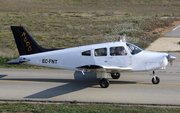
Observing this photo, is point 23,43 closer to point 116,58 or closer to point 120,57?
point 116,58

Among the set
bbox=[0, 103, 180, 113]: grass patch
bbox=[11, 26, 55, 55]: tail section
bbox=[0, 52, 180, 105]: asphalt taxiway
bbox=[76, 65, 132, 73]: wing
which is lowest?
bbox=[0, 103, 180, 113]: grass patch

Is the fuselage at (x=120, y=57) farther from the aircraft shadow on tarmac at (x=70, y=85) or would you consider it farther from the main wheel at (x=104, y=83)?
the aircraft shadow on tarmac at (x=70, y=85)

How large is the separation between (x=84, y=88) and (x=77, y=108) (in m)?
2.96

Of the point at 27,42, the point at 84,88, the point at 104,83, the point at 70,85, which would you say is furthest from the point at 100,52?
the point at 27,42

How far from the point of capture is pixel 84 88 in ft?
37.1

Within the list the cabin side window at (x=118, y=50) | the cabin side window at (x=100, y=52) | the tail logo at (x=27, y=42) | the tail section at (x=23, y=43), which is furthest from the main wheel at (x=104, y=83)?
the tail logo at (x=27, y=42)

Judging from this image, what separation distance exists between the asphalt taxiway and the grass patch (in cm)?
81

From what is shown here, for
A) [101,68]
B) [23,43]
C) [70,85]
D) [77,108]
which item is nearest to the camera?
[77,108]

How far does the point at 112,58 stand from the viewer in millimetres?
11305

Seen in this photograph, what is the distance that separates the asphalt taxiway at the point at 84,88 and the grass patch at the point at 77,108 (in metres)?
0.81

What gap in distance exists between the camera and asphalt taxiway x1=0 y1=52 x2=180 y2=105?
9788 mm

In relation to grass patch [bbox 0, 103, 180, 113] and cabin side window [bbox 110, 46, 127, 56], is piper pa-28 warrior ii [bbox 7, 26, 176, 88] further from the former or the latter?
grass patch [bbox 0, 103, 180, 113]

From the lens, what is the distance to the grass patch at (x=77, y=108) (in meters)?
8.10

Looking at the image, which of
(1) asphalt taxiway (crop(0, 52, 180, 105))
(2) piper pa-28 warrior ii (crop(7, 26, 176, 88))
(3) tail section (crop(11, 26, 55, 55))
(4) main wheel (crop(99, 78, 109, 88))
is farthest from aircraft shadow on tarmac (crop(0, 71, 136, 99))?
(3) tail section (crop(11, 26, 55, 55))
